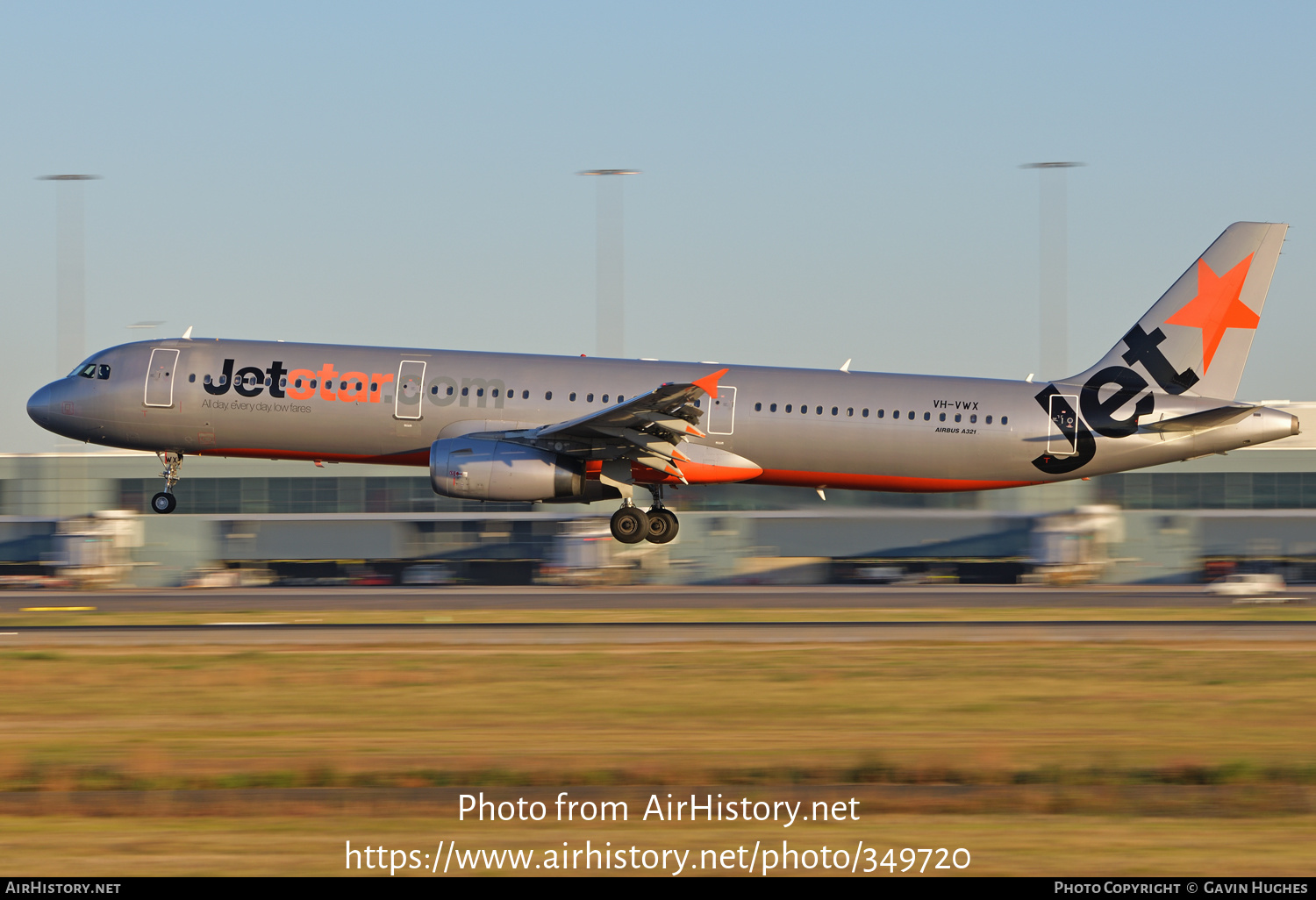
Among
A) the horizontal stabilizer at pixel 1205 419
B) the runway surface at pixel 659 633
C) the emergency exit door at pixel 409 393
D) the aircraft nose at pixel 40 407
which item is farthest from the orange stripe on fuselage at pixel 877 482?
the aircraft nose at pixel 40 407

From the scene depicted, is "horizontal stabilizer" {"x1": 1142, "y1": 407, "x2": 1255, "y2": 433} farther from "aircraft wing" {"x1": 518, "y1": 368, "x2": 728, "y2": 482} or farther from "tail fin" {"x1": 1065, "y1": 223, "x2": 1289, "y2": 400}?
"aircraft wing" {"x1": 518, "y1": 368, "x2": 728, "y2": 482}

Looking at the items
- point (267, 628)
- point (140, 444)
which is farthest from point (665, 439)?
point (140, 444)

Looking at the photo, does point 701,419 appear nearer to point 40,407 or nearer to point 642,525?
point 642,525

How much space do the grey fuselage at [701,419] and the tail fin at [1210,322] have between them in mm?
1143

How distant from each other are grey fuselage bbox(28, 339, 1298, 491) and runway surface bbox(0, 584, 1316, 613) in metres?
3.49

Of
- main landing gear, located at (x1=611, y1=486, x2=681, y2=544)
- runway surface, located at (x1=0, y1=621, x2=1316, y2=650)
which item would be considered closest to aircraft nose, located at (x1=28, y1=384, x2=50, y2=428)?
runway surface, located at (x1=0, y1=621, x2=1316, y2=650)

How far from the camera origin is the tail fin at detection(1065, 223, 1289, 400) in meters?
36.1

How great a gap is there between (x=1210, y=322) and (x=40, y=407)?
30606 millimetres

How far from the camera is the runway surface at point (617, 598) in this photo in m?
35.5

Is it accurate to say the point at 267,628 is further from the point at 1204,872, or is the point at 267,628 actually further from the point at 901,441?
the point at 1204,872

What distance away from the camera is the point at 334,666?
24.0 metres

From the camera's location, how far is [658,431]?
33.9 metres

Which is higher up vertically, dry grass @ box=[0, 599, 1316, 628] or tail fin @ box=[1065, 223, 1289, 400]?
tail fin @ box=[1065, 223, 1289, 400]

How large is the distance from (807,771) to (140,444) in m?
25.3
